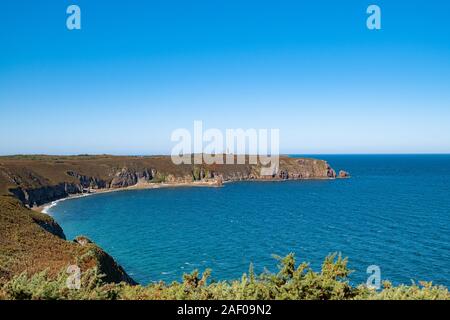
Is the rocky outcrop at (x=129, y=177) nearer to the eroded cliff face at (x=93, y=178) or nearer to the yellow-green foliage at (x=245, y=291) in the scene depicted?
the eroded cliff face at (x=93, y=178)

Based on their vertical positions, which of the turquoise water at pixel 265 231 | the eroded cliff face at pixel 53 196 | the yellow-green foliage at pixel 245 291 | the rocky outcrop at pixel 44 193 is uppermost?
the yellow-green foliage at pixel 245 291

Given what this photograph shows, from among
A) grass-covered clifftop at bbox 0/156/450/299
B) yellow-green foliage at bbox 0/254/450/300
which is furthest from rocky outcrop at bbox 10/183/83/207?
yellow-green foliage at bbox 0/254/450/300

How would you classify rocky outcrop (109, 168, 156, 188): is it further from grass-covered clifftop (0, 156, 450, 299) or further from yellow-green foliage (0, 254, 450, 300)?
yellow-green foliage (0, 254, 450, 300)

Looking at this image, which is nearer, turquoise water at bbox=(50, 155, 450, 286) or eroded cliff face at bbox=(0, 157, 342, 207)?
turquoise water at bbox=(50, 155, 450, 286)

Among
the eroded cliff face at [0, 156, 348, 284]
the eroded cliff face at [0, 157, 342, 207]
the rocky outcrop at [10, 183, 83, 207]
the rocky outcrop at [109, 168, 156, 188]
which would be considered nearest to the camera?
the eroded cliff face at [0, 156, 348, 284]

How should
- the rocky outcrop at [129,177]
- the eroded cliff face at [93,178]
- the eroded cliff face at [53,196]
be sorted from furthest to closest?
the rocky outcrop at [129,177] → the eroded cliff face at [93,178] → the eroded cliff face at [53,196]

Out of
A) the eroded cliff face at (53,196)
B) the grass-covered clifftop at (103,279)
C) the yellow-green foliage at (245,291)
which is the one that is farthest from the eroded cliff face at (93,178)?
the yellow-green foliage at (245,291)

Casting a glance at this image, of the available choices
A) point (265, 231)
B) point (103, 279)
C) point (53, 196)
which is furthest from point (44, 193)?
point (103, 279)

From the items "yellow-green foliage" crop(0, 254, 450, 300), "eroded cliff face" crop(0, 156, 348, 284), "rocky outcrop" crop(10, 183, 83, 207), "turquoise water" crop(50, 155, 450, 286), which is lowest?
"turquoise water" crop(50, 155, 450, 286)

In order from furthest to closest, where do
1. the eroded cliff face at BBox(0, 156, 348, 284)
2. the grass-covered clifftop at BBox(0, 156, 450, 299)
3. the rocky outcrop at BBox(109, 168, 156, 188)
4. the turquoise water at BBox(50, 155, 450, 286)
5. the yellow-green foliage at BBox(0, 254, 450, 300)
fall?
1. the rocky outcrop at BBox(109, 168, 156, 188)
2. the turquoise water at BBox(50, 155, 450, 286)
3. the eroded cliff face at BBox(0, 156, 348, 284)
4. the grass-covered clifftop at BBox(0, 156, 450, 299)
5. the yellow-green foliage at BBox(0, 254, 450, 300)

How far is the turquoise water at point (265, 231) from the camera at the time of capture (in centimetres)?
5206

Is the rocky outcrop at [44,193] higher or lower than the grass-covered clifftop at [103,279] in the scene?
lower

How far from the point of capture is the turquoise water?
171ft
